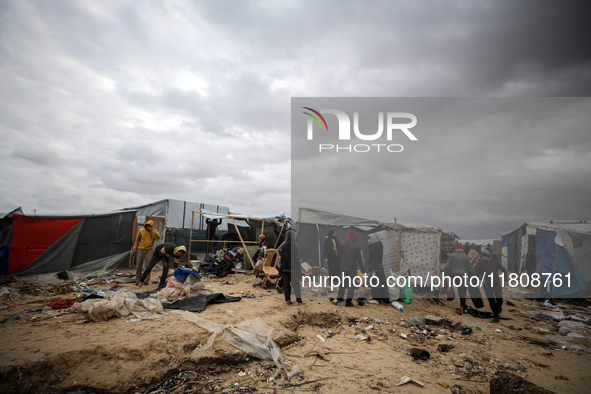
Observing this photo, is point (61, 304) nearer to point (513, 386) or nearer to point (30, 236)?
point (30, 236)

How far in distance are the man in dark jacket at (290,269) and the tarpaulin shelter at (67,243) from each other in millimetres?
7611

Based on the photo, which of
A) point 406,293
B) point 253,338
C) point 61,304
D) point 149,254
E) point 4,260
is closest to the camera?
point 253,338

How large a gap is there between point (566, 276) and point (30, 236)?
18147 mm

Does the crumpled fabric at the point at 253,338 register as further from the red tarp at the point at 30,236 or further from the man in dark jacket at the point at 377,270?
the red tarp at the point at 30,236

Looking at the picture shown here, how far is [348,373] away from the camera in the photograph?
3814 millimetres

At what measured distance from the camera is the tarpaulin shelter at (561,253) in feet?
31.5

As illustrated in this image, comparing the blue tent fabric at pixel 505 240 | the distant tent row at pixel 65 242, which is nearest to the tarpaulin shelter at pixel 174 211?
the distant tent row at pixel 65 242

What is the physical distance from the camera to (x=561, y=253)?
9906 millimetres

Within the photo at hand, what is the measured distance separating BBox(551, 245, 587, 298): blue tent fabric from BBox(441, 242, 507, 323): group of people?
4.17 meters

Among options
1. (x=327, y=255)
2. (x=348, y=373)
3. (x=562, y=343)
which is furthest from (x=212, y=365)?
(x=562, y=343)

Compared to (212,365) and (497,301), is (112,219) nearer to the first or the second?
(212,365)

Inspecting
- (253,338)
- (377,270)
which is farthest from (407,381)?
(377,270)

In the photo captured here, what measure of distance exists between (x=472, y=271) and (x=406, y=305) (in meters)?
2.01

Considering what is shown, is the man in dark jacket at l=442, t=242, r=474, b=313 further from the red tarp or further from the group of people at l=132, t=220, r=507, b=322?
the red tarp
